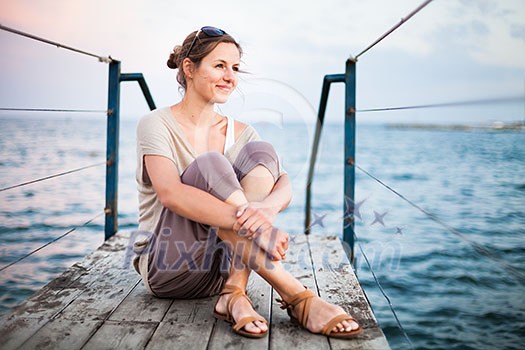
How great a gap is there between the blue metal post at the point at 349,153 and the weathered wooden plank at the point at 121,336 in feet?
4.00

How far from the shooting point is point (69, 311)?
1.54m

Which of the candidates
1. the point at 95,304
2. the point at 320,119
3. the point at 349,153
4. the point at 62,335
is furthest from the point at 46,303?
the point at 320,119

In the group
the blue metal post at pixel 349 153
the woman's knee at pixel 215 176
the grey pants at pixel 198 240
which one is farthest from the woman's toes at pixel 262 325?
the blue metal post at pixel 349 153

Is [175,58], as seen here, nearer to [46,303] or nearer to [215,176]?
[215,176]

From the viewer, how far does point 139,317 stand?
1.50m

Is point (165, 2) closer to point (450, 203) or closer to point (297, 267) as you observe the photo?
point (450, 203)

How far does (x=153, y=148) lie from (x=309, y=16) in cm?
1295

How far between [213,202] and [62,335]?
0.51 metres

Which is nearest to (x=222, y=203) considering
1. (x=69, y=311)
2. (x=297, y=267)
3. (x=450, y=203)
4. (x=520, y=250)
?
(x=69, y=311)

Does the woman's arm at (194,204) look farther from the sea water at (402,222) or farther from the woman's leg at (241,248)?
the sea water at (402,222)

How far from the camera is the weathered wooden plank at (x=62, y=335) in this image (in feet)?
4.27

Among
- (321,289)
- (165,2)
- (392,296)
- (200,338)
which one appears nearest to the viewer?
(200,338)

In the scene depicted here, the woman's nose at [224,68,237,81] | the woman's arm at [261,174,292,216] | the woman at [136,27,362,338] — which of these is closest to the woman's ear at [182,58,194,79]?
the woman at [136,27,362,338]

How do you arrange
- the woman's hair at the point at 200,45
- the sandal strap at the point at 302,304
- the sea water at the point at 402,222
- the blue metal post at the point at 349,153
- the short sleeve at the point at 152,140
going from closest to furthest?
the sandal strap at the point at 302,304 < the short sleeve at the point at 152,140 < the woman's hair at the point at 200,45 < the blue metal post at the point at 349,153 < the sea water at the point at 402,222
